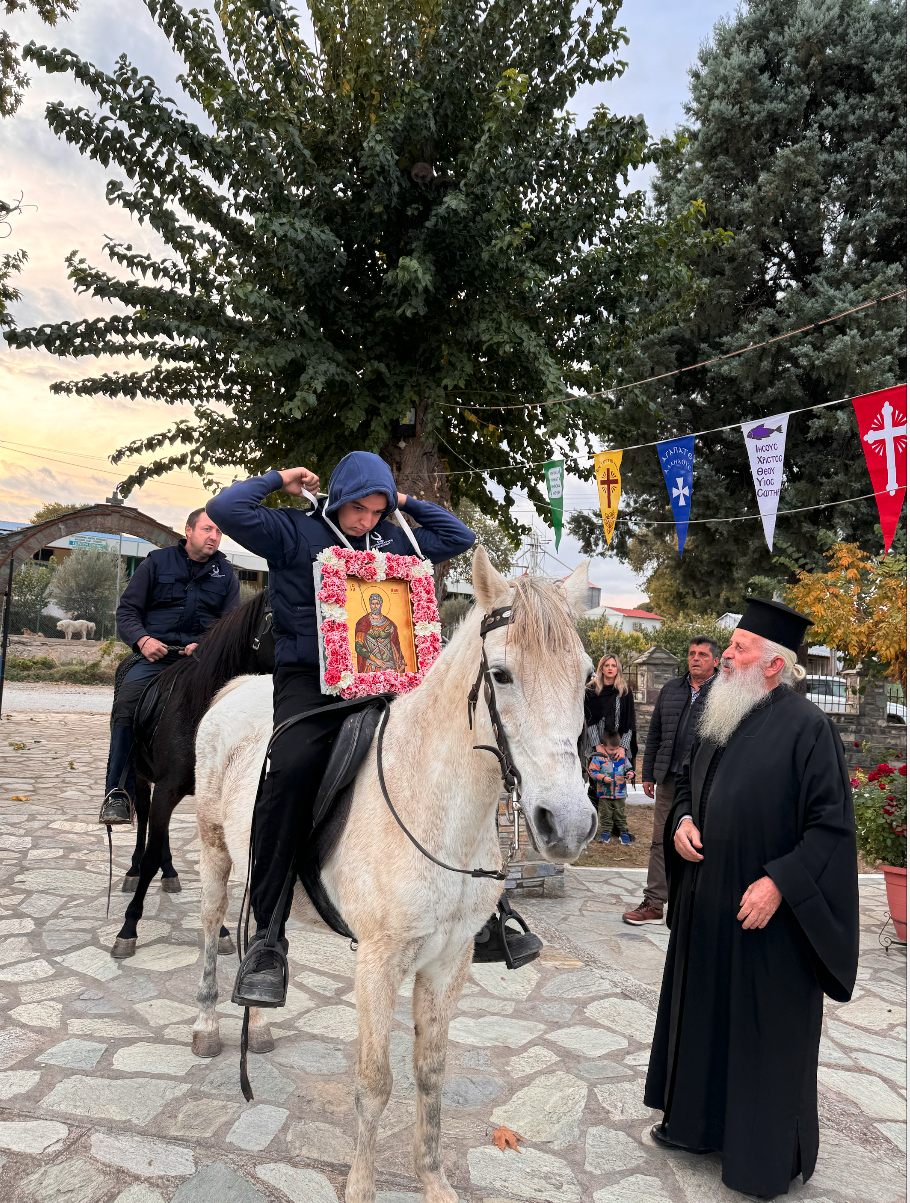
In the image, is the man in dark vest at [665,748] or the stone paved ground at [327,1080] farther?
the man in dark vest at [665,748]

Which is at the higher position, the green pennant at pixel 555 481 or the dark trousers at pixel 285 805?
the green pennant at pixel 555 481

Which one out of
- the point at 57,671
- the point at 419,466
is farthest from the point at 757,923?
the point at 57,671

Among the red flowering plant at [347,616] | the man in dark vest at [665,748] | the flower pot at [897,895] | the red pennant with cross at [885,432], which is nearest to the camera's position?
the red flowering plant at [347,616]

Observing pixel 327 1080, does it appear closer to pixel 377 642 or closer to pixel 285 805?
pixel 285 805

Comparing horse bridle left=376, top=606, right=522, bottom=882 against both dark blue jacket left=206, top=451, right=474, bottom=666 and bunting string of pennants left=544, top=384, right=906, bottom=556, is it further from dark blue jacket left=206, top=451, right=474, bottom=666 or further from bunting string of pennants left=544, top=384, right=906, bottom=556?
bunting string of pennants left=544, top=384, right=906, bottom=556

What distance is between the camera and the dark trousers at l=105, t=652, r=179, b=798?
17.6 feet

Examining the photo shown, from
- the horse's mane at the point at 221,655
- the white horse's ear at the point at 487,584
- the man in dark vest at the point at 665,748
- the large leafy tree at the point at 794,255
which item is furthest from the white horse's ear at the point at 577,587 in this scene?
the large leafy tree at the point at 794,255

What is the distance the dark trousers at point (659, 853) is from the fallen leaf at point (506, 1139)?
3256mm

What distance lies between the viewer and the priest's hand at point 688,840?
320 cm

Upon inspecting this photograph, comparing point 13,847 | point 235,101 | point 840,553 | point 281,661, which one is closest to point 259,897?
point 281,661

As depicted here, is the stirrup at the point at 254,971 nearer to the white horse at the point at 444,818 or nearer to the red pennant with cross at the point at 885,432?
the white horse at the point at 444,818

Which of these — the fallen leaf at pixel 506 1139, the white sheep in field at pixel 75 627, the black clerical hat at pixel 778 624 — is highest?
the white sheep in field at pixel 75 627

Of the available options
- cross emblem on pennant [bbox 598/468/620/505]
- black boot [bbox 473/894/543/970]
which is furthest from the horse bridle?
cross emblem on pennant [bbox 598/468/620/505]

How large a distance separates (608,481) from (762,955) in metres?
8.88
